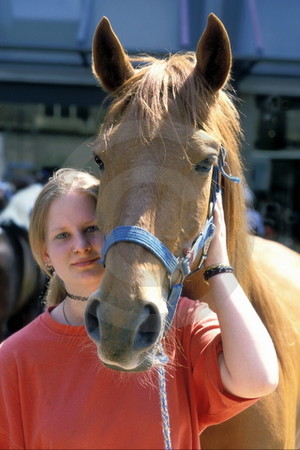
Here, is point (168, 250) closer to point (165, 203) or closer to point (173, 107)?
point (165, 203)

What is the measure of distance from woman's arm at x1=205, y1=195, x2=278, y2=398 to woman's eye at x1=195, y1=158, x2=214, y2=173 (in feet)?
0.95

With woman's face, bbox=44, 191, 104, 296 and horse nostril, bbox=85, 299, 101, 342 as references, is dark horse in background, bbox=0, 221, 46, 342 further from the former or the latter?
horse nostril, bbox=85, 299, 101, 342

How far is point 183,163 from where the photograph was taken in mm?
1403

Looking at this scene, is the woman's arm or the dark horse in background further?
the dark horse in background

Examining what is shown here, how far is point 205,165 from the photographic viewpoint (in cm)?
146

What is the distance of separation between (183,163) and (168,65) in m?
0.38

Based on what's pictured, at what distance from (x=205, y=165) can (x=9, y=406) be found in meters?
0.82

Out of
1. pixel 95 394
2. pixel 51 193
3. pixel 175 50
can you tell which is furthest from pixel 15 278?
pixel 95 394

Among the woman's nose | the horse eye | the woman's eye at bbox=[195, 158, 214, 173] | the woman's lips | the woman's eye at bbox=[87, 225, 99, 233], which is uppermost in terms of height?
the woman's eye at bbox=[195, 158, 214, 173]

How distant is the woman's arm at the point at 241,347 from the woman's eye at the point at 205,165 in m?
0.29

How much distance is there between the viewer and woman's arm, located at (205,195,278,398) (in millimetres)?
1290

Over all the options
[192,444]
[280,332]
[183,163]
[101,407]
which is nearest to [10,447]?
[101,407]

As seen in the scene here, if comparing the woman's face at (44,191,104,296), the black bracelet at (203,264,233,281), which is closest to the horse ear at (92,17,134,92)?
the woman's face at (44,191,104,296)

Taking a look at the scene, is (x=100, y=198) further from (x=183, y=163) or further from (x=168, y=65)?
(x=168, y=65)
